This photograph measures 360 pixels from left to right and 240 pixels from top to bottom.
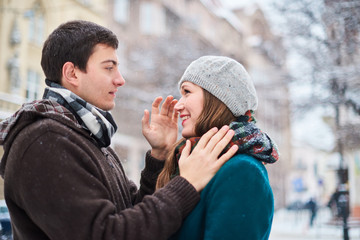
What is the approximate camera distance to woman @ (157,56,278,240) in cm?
184

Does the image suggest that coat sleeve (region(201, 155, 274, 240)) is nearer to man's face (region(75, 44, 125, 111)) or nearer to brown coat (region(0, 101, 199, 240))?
brown coat (region(0, 101, 199, 240))

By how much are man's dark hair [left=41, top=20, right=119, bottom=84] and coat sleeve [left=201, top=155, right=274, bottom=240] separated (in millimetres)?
912

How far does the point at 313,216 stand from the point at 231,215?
39.6 ft

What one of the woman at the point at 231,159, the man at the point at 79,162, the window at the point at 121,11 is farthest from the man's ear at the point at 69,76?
the window at the point at 121,11

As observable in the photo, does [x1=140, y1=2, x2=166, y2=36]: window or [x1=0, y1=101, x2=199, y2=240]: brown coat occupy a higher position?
[x1=140, y1=2, x2=166, y2=36]: window

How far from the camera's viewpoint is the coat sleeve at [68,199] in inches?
64.3

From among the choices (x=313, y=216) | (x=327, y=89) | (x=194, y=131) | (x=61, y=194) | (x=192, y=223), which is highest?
(x=327, y=89)

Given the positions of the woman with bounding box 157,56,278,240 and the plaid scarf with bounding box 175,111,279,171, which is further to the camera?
the plaid scarf with bounding box 175,111,279,171

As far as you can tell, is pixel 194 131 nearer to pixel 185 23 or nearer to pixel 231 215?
pixel 231 215

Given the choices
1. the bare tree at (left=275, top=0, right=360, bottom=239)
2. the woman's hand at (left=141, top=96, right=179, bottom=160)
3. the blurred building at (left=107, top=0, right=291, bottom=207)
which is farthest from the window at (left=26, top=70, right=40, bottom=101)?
the woman's hand at (left=141, top=96, right=179, bottom=160)

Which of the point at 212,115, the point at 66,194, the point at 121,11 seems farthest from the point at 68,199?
the point at 121,11

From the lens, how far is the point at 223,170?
1934mm

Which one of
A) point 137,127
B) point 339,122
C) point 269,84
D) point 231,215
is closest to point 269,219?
point 231,215

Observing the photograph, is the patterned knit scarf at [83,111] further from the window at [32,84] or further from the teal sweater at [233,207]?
the window at [32,84]
